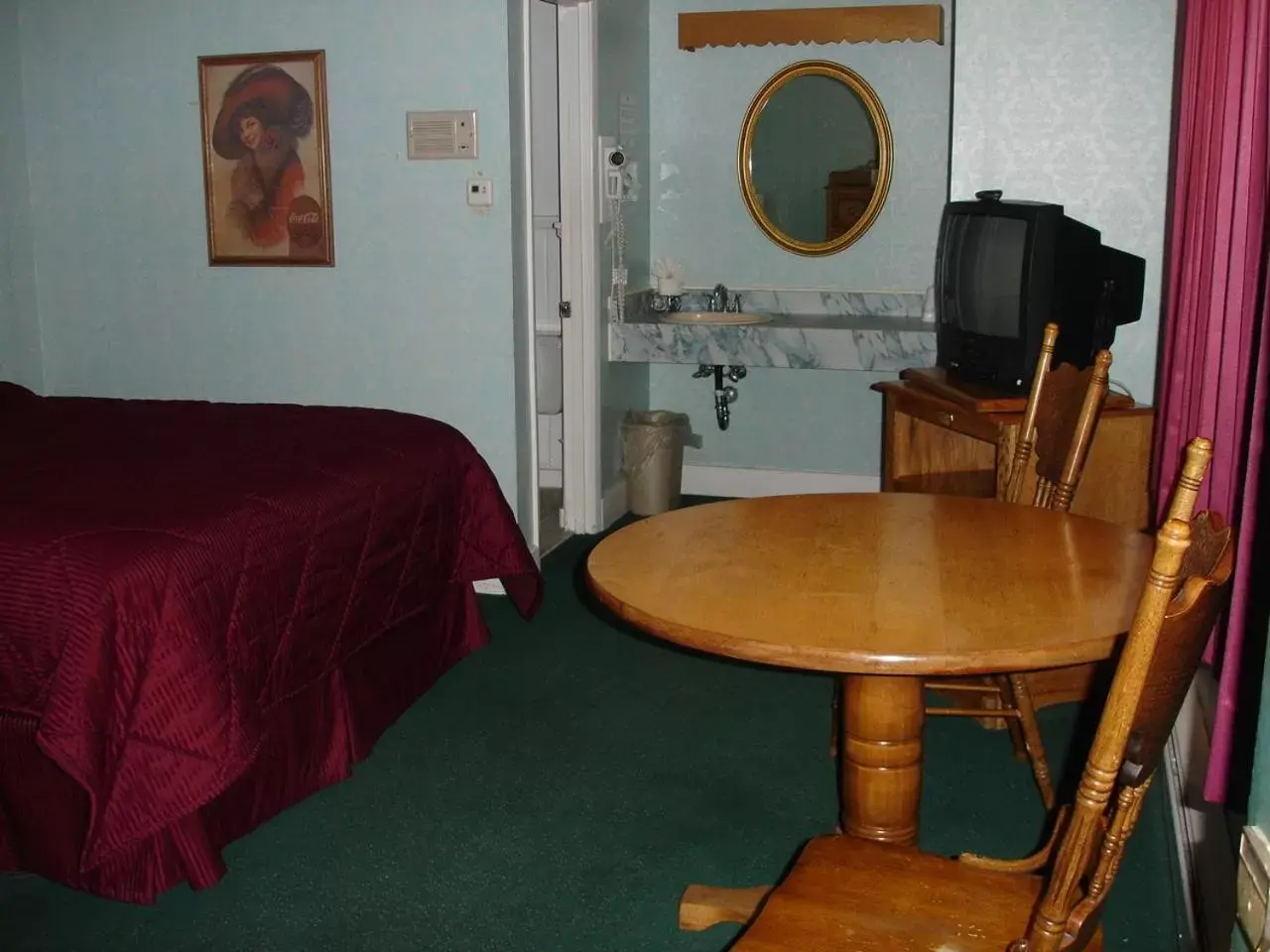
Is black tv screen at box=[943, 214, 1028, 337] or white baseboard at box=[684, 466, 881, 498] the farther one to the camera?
white baseboard at box=[684, 466, 881, 498]

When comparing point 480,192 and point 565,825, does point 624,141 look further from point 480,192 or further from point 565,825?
point 565,825

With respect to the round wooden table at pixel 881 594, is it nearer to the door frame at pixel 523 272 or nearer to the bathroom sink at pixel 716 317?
the door frame at pixel 523 272

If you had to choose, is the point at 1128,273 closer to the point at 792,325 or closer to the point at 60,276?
the point at 792,325

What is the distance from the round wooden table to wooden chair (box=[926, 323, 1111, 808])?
23cm

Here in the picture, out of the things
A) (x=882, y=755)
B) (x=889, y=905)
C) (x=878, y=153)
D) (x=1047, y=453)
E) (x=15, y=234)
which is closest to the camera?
(x=889, y=905)

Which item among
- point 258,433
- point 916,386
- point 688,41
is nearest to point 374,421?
point 258,433

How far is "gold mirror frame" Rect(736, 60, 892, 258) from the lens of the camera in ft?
16.4

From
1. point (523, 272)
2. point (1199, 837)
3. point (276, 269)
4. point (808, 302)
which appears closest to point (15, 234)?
point (276, 269)

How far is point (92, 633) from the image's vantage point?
209 centimetres

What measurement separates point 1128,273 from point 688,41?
2.38 metres

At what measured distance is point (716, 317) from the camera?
5.02m

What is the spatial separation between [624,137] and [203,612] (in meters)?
3.18

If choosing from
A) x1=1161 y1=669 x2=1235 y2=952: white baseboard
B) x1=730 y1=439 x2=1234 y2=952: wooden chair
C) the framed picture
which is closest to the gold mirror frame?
the framed picture

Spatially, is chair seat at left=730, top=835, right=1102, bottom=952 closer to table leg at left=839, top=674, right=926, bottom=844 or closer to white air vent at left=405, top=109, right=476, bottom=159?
table leg at left=839, top=674, right=926, bottom=844
